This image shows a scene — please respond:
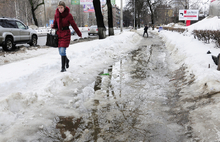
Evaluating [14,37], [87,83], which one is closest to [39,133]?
[87,83]

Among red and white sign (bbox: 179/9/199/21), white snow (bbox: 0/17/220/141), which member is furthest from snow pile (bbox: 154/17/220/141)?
red and white sign (bbox: 179/9/199/21)

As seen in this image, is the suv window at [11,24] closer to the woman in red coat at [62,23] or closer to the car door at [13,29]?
the car door at [13,29]

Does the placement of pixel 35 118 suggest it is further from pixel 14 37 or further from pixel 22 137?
pixel 14 37

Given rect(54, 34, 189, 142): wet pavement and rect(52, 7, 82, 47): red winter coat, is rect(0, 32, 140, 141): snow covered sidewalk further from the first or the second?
rect(52, 7, 82, 47): red winter coat

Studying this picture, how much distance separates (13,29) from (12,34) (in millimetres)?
416

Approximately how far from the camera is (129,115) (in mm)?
3402

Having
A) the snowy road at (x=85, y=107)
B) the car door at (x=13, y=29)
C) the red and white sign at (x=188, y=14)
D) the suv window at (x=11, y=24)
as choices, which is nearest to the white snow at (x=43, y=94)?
the snowy road at (x=85, y=107)

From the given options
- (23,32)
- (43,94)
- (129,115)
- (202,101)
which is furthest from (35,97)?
(23,32)

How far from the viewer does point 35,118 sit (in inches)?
125

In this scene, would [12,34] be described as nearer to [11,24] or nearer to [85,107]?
[11,24]

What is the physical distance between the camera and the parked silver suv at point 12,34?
10591 mm

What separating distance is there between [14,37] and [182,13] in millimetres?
24908

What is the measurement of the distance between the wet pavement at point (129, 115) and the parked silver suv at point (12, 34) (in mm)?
7983

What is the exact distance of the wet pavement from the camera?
2.76m
